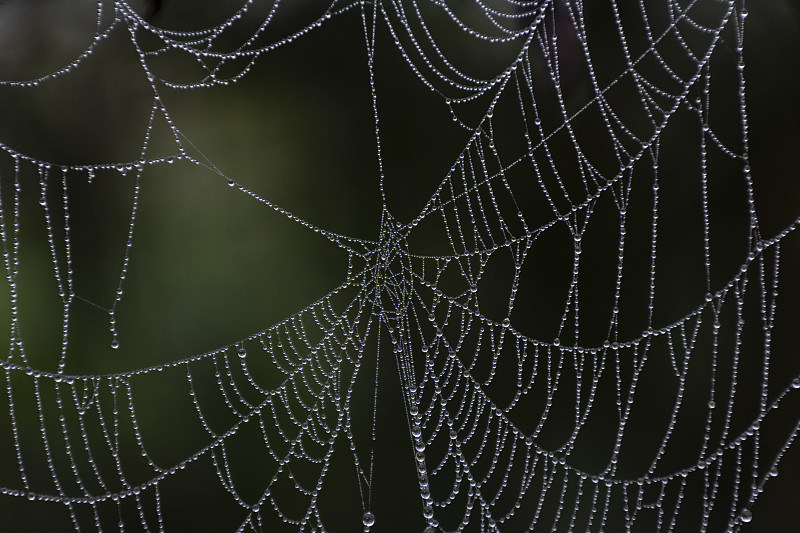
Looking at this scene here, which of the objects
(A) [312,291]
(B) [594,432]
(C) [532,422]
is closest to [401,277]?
(A) [312,291]

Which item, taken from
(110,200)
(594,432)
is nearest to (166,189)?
(110,200)

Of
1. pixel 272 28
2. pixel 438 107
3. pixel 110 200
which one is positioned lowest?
pixel 110 200

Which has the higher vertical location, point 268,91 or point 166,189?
point 268,91

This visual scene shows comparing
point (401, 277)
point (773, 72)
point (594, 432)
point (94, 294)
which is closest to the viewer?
point (401, 277)

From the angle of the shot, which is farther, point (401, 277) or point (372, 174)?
point (372, 174)

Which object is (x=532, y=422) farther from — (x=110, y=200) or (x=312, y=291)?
(x=110, y=200)

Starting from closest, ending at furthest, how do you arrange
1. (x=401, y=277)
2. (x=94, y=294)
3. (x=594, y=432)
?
(x=401, y=277) → (x=94, y=294) → (x=594, y=432)
